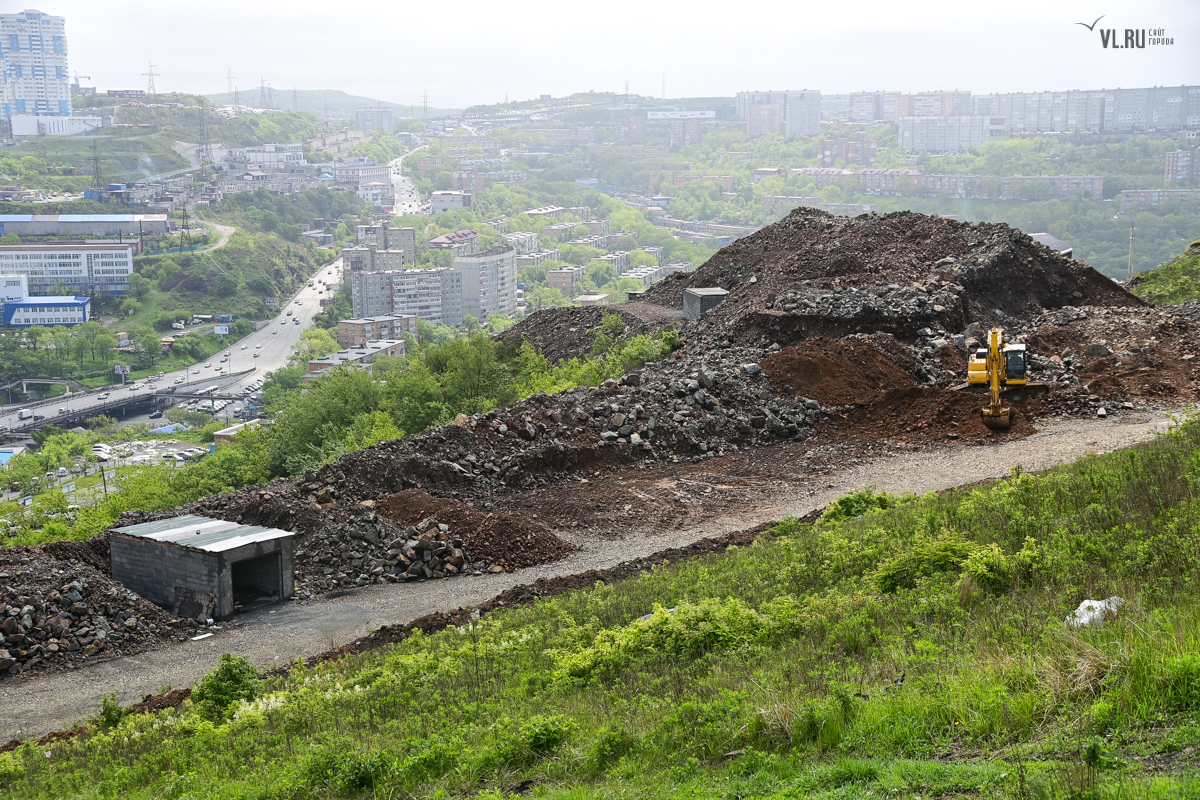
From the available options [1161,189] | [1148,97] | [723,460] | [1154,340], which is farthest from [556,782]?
[1148,97]

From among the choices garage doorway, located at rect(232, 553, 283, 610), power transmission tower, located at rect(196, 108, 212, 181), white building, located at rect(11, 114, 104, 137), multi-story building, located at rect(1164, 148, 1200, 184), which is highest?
white building, located at rect(11, 114, 104, 137)

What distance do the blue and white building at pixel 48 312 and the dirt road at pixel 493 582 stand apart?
112m

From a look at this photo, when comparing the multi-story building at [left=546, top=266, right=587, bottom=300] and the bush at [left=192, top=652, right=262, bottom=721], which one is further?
the multi-story building at [left=546, top=266, right=587, bottom=300]

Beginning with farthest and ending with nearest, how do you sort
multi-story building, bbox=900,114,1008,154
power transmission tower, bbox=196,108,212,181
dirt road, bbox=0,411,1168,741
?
power transmission tower, bbox=196,108,212,181
multi-story building, bbox=900,114,1008,154
dirt road, bbox=0,411,1168,741

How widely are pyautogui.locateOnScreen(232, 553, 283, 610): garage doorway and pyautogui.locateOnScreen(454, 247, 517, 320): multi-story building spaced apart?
125m

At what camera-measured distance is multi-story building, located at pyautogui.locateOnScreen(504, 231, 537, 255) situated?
169000mm

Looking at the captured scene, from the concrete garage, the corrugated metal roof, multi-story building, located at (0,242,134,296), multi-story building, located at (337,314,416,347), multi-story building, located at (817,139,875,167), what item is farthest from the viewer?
multi-story building, located at (817,139,875,167)

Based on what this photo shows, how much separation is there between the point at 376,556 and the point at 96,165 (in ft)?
539

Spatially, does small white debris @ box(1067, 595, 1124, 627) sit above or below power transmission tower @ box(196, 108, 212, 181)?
below

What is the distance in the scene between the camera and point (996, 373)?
1805 cm

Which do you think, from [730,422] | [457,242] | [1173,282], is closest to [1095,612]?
[730,422]

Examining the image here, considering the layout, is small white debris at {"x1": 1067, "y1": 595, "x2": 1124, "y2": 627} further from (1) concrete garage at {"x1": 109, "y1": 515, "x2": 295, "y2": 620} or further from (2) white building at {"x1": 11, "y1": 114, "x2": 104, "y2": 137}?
(2) white building at {"x1": 11, "y1": 114, "x2": 104, "y2": 137}

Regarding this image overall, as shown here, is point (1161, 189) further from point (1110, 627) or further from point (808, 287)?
point (1110, 627)

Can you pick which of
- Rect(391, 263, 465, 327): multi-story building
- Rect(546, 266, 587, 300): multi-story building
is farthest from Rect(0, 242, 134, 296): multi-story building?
Rect(546, 266, 587, 300): multi-story building
